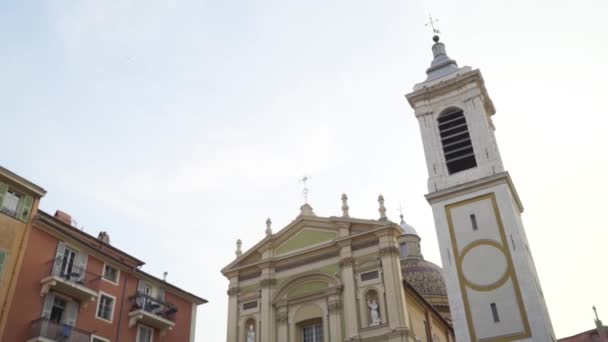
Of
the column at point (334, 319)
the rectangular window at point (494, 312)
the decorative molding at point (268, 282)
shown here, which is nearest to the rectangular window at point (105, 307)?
the decorative molding at point (268, 282)

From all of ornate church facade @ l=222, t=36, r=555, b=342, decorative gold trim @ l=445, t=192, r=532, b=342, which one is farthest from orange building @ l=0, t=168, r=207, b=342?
decorative gold trim @ l=445, t=192, r=532, b=342

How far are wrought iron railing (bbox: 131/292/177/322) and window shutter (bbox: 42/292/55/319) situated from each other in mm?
3933

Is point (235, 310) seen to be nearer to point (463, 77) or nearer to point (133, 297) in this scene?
point (133, 297)

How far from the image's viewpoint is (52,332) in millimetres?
19969

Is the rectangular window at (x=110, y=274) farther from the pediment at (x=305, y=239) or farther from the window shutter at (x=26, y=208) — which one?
the pediment at (x=305, y=239)

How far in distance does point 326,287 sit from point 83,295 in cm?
1128

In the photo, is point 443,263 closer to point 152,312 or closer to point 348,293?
point 348,293

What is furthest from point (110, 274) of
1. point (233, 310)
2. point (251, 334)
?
point (251, 334)

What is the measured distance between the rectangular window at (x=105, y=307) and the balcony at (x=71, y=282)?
0.59m

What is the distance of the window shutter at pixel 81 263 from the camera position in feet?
73.0

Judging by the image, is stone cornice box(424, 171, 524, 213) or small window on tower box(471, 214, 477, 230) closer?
small window on tower box(471, 214, 477, 230)

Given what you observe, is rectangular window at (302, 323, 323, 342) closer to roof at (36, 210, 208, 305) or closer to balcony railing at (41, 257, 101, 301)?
roof at (36, 210, 208, 305)

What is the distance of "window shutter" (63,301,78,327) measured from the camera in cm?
2124

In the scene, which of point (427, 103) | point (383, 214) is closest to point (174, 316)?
point (383, 214)
